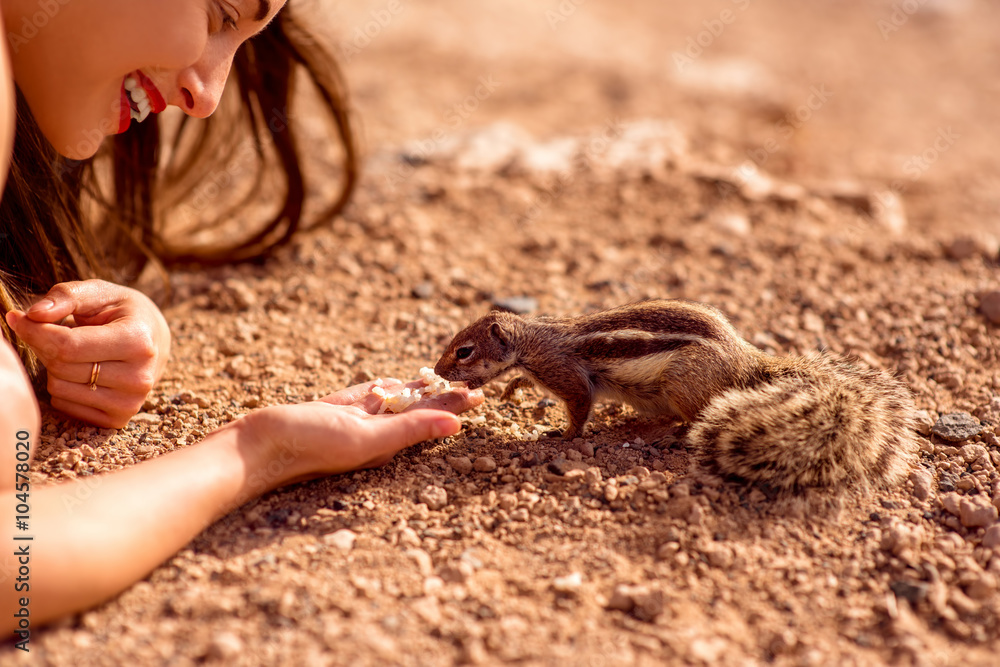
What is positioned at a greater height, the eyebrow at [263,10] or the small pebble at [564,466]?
the eyebrow at [263,10]

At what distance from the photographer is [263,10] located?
2914 mm

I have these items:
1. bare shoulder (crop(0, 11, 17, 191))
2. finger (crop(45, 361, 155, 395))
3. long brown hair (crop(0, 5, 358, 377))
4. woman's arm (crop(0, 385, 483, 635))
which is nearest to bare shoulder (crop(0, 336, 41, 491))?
woman's arm (crop(0, 385, 483, 635))

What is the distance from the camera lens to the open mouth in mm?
2895

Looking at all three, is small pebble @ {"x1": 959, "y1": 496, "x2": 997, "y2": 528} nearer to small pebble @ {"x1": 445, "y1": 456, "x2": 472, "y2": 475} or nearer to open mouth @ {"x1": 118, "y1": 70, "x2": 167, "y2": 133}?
small pebble @ {"x1": 445, "y1": 456, "x2": 472, "y2": 475}

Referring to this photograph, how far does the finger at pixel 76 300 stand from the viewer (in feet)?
9.59

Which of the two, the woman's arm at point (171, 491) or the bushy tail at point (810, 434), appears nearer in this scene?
the woman's arm at point (171, 491)

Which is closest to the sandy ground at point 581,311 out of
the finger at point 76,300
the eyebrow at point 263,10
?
the finger at point 76,300

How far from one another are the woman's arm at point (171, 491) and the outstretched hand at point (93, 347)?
52 cm

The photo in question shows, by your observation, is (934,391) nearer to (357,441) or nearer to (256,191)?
(357,441)

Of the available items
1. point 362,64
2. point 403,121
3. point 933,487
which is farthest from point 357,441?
point 362,64

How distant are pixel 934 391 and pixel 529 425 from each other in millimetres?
1812

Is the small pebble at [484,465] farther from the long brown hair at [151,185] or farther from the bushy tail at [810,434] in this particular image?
the long brown hair at [151,185]

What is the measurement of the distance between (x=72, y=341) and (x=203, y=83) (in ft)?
3.40

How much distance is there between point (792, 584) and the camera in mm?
2549
